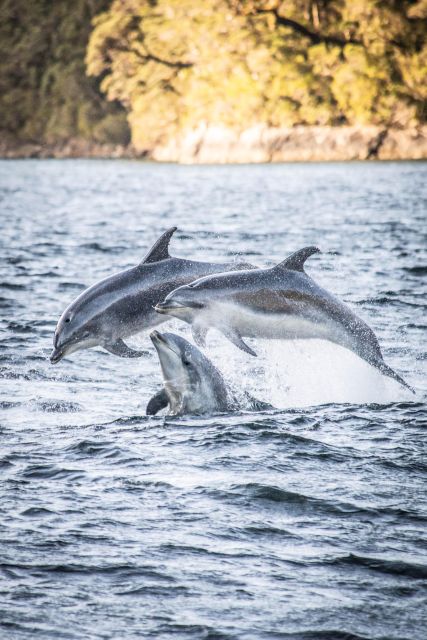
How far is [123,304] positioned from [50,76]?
135 m

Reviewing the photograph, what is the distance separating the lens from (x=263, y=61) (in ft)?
312

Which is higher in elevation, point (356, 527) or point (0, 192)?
point (356, 527)

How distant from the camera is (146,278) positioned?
11.3 meters

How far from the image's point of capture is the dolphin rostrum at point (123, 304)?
11.1m

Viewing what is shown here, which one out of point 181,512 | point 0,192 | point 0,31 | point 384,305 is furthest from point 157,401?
point 0,31

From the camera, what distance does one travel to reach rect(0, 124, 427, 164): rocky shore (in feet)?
299

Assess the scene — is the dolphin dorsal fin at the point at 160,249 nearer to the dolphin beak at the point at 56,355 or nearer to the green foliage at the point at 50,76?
the dolphin beak at the point at 56,355

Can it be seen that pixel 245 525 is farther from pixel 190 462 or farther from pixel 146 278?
pixel 146 278

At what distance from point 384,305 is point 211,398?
8279mm

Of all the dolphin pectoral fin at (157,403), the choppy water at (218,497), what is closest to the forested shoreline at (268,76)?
the choppy water at (218,497)

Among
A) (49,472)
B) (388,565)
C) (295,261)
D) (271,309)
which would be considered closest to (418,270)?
(295,261)

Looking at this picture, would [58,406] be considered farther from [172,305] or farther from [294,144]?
[294,144]

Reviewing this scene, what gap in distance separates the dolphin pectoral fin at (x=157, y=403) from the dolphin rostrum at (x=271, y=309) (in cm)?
70

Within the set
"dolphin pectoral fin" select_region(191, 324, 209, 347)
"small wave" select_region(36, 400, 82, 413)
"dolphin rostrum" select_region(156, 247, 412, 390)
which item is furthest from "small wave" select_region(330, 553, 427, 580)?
"small wave" select_region(36, 400, 82, 413)
